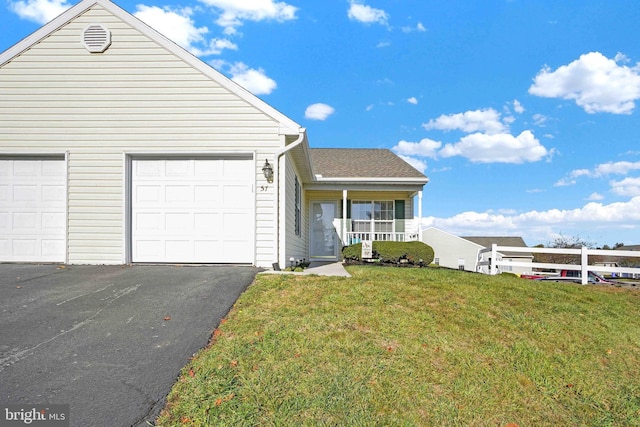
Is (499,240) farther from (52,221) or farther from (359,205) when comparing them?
(52,221)

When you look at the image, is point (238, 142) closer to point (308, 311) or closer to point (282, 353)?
point (308, 311)

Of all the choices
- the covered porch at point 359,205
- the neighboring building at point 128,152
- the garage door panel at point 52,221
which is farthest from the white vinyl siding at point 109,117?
the covered porch at point 359,205

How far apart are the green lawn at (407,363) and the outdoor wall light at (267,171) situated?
248 cm

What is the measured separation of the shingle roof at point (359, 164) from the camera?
1295 cm

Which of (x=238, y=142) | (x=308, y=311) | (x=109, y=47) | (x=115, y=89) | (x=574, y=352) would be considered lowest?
(x=574, y=352)

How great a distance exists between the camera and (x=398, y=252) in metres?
11.1

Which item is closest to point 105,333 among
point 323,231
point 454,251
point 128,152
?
point 128,152

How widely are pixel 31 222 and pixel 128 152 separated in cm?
246

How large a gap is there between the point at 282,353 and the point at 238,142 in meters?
4.92

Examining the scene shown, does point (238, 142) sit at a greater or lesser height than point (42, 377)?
greater

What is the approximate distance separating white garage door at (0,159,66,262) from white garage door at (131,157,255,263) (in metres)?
1.52

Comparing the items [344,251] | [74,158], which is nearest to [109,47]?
[74,158]

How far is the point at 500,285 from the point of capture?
6816mm

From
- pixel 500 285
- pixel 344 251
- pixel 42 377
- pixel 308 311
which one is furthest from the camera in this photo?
pixel 344 251
